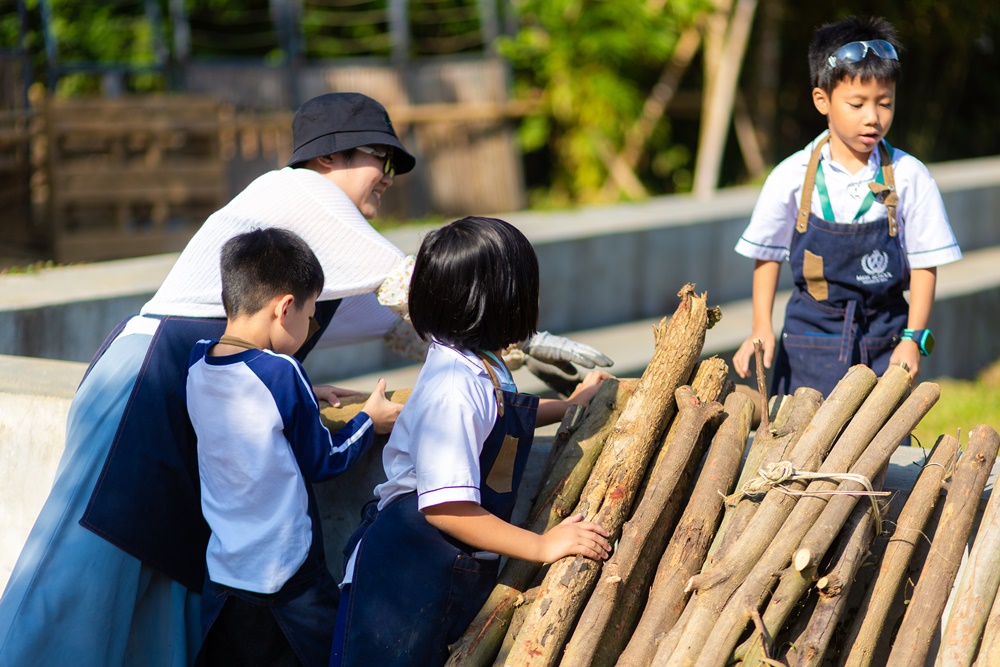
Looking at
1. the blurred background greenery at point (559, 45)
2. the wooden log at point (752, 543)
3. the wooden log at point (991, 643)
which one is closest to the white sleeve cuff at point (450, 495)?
the wooden log at point (752, 543)

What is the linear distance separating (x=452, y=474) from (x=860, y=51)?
1.91 metres

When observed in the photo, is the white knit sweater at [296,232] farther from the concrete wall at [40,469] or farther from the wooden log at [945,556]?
the wooden log at [945,556]

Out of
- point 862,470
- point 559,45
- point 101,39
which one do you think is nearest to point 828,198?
point 862,470

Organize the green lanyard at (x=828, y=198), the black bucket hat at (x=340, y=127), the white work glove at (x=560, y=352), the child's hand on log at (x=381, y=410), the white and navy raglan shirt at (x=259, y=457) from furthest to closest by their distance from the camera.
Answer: the green lanyard at (x=828, y=198) → the white work glove at (x=560, y=352) → the black bucket hat at (x=340, y=127) → the child's hand on log at (x=381, y=410) → the white and navy raglan shirt at (x=259, y=457)

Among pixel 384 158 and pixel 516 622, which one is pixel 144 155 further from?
pixel 516 622

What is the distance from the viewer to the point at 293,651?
2.81 meters

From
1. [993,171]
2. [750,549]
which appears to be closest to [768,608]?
[750,549]

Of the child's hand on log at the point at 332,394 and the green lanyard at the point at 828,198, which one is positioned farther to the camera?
the green lanyard at the point at 828,198

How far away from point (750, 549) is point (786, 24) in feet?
37.6

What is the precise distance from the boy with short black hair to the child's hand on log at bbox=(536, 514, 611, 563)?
1.12m

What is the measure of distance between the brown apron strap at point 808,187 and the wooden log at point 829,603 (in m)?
1.33

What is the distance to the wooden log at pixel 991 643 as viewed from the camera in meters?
2.32

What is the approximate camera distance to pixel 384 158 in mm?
3268

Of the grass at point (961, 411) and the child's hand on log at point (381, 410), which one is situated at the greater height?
the child's hand on log at point (381, 410)
